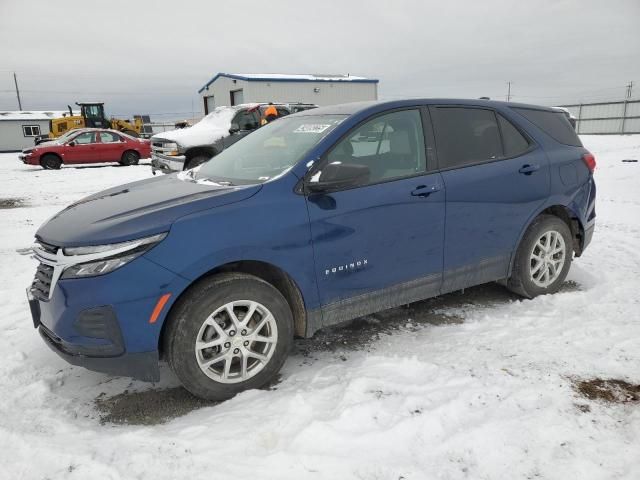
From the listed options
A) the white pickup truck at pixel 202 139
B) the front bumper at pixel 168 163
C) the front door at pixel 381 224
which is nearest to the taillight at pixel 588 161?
the front door at pixel 381 224

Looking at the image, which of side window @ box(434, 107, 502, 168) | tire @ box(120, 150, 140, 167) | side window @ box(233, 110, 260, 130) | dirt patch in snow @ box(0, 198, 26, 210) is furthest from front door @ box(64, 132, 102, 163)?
side window @ box(434, 107, 502, 168)

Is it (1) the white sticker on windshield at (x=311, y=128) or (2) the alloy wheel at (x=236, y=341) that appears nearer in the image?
(2) the alloy wheel at (x=236, y=341)

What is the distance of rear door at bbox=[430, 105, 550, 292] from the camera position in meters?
3.44

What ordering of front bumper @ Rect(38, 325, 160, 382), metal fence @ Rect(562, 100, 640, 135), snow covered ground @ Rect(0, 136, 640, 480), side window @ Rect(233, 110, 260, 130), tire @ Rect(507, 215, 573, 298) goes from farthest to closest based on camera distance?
1. metal fence @ Rect(562, 100, 640, 135)
2. side window @ Rect(233, 110, 260, 130)
3. tire @ Rect(507, 215, 573, 298)
4. front bumper @ Rect(38, 325, 160, 382)
5. snow covered ground @ Rect(0, 136, 640, 480)

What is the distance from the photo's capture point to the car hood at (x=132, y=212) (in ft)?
8.10

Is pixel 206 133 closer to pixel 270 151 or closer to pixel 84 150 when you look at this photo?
pixel 270 151

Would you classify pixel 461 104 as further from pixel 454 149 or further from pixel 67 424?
pixel 67 424

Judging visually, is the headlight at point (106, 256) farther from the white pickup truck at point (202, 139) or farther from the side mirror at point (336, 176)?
the white pickup truck at point (202, 139)

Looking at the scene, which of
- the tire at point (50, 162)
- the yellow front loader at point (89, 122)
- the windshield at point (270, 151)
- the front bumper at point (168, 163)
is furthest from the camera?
the yellow front loader at point (89, 122)

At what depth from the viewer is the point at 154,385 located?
9.73 ft

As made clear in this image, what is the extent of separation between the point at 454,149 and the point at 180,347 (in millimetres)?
2406

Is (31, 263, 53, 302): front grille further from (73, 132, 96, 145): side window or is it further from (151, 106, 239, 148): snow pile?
(73, 132, 96, 145): side window

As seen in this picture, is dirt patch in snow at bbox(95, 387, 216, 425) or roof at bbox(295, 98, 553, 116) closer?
dirt patch in snow at bbox(95, 387, 216, 425)

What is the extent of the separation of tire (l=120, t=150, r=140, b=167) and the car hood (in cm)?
1586
